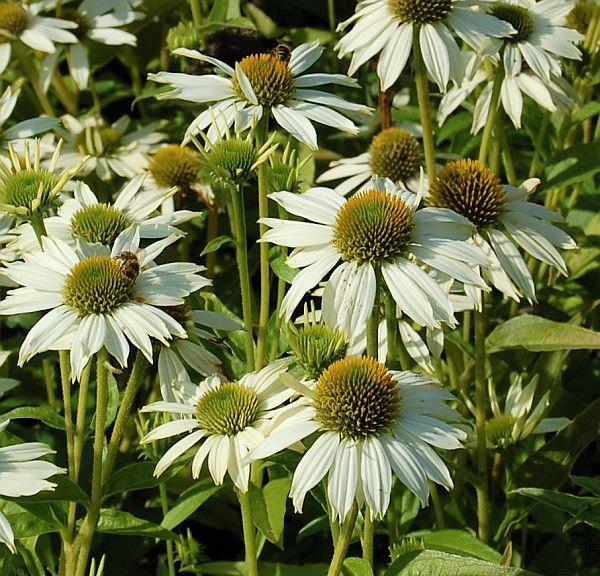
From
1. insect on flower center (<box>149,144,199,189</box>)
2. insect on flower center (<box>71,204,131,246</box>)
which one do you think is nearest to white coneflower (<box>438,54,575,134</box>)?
insect on flower center (<box>149,144,199,189</box>)

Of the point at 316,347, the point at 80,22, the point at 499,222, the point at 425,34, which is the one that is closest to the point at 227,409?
the point at 316,347

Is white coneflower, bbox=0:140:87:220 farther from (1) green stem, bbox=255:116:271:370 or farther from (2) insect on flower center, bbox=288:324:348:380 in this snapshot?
(2) insect on flower center, bbox=288:324:348:380

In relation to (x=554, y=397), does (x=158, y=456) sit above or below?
below

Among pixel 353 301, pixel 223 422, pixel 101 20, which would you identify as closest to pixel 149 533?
pixel 223 422

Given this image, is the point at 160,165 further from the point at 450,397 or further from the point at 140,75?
the point at 450,397

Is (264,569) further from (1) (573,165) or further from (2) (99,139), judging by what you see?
(2) (99,139)

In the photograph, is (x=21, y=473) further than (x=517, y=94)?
No

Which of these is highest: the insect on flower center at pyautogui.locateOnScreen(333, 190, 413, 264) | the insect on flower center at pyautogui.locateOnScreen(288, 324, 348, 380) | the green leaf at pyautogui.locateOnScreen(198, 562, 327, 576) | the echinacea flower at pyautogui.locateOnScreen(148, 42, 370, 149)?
the echinacea flower at pyautogui.locateOnScreen(148, 42, 370, 149)
